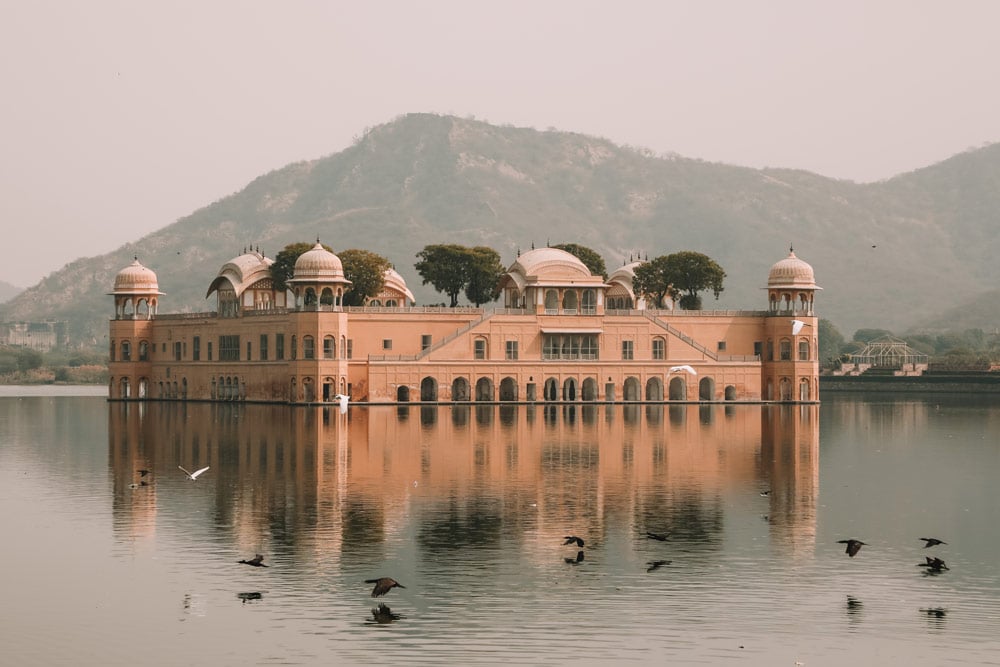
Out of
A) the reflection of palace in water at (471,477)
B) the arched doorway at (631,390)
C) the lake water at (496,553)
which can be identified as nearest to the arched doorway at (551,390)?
the arched doorway at (631,390)

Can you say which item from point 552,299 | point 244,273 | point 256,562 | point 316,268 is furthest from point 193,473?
point 244,273

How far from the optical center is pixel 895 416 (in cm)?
9675

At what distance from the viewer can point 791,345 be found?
111625 mm

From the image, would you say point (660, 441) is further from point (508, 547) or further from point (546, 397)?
point (546, 397)

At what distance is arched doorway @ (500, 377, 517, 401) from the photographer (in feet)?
349

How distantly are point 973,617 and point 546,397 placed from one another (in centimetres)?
8028

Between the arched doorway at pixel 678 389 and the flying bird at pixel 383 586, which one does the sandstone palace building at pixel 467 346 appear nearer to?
the arched doorway at pixel 678 389

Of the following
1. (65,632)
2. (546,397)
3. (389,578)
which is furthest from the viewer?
(546,397)

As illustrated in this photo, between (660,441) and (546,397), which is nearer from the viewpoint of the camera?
(660,441)

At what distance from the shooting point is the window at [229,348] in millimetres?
110000

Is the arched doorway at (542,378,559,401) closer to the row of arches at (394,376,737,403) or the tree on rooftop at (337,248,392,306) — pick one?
the row of arches at (394,376,737,403)

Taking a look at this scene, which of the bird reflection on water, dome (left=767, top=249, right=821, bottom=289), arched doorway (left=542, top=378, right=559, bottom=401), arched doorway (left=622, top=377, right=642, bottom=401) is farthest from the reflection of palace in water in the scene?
dome (left=767, top=249, right=821, bottom=289)

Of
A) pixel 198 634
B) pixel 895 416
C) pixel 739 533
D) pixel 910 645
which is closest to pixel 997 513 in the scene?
pixel 739 533

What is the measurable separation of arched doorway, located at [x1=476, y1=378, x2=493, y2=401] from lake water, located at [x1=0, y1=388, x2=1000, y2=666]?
139ft
